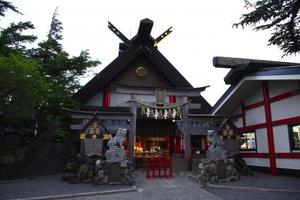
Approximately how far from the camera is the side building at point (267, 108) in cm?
977

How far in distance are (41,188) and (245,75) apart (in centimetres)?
973

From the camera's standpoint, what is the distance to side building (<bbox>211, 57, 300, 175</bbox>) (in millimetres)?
9773

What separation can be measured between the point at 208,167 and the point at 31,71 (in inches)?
307

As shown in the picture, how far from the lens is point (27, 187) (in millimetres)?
8312

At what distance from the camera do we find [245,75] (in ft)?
36.0

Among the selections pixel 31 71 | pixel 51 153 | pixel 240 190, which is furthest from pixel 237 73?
pixel 51 153

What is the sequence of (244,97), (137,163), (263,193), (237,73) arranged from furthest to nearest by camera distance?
(137,163)
(244,97)
(237,73)
(263,193)

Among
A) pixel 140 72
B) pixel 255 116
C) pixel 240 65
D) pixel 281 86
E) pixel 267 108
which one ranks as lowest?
pixel 255 116

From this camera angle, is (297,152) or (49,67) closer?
(297,152)

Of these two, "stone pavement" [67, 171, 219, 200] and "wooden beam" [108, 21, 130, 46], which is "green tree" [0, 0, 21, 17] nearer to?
"stone pavement" [67, 171, 219, 200]

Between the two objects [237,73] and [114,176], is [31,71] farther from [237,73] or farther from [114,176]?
[237,73]

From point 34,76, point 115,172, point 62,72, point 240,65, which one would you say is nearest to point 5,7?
point 34,76

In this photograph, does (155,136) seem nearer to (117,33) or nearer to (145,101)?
(145,101)

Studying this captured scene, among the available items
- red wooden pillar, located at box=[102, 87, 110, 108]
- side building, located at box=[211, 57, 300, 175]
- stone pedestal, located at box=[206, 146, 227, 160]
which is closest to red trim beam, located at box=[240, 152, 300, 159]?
side building, located at box=[211, 57, 300, 175]
